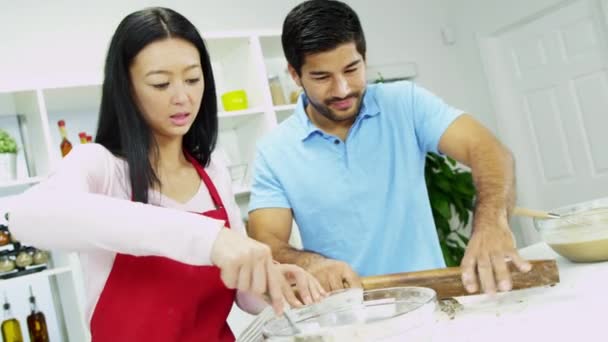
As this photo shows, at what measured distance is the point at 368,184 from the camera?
5.51 ft

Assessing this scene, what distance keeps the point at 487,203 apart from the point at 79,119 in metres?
2.53

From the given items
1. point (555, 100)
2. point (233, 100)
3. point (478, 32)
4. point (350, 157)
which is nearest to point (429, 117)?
point (350, 157)

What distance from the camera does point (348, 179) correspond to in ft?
5.51

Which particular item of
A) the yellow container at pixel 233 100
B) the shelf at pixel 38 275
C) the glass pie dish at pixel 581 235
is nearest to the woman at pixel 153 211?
the glass pie dish at pixel 581 235

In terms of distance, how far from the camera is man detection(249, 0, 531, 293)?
5.33ft

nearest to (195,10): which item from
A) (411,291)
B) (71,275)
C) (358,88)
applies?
(71,275)

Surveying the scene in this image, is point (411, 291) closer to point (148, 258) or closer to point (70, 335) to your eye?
point (148, 258)

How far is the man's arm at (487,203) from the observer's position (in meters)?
0.98

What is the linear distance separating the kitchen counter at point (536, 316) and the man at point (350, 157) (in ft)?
1.96

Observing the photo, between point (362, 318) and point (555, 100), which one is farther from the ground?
point (555, 100)

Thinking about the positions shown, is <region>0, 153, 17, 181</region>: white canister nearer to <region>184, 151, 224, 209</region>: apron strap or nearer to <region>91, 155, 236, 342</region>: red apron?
<region>184, 151, 224, 209</region>: apron strap

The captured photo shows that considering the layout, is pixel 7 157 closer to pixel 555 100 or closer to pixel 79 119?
pixel 79 119

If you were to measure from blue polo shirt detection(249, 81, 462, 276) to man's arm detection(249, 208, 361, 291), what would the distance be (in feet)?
0.11

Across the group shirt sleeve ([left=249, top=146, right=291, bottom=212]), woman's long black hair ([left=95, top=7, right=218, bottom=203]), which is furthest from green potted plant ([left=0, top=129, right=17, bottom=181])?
woman's long black hair ([left=95, top=7, right=218, bottom=203])
